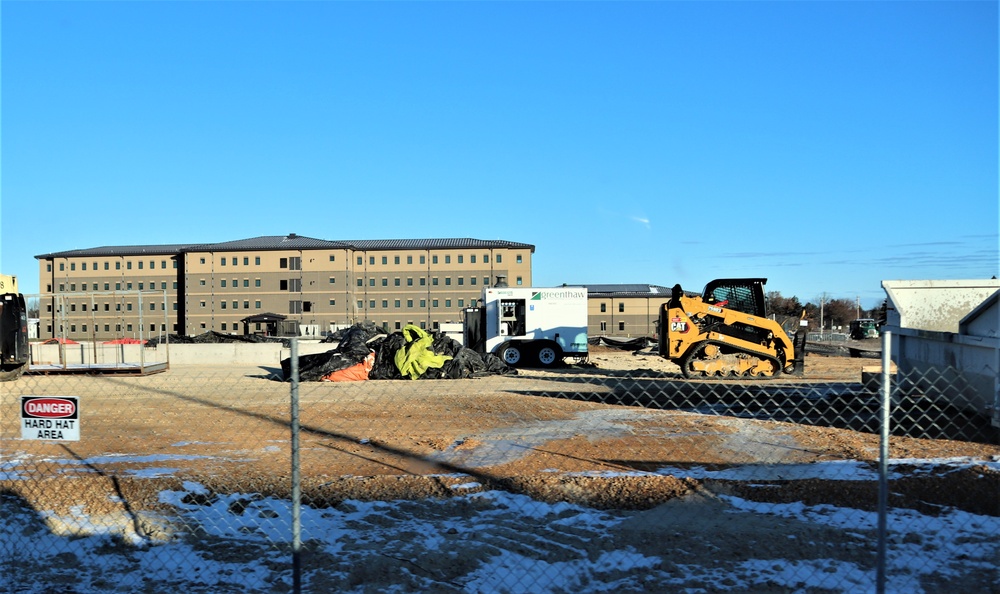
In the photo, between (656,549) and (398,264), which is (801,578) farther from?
(398,264)

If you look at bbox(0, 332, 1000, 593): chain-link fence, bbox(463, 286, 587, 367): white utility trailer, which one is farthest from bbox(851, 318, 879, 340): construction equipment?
bbox(0, 332, 1000, 593): chain-link fence

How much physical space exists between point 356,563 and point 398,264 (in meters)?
71.5

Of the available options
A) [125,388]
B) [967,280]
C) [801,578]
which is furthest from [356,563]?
[125,388]

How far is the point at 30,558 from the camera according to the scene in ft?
19.8

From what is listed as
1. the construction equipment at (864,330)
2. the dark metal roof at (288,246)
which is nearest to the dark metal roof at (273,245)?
the dark metal roof at (288,246)

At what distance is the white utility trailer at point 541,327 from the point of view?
2727 cm

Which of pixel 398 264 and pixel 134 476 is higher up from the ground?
pixel 398 264

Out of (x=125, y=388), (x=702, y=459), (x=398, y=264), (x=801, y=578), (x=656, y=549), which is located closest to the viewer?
(x=801, y=578)

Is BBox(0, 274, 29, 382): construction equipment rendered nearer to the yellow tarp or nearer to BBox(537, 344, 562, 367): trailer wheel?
the yellow tarp

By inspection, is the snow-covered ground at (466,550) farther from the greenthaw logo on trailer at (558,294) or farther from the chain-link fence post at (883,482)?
the greenthaw logo on trailer at (558,294)

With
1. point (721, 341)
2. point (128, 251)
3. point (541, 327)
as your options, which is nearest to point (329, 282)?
point (128, 251)

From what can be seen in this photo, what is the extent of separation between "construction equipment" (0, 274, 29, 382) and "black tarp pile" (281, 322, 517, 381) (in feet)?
24.8

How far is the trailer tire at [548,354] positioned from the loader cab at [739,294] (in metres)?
6.98

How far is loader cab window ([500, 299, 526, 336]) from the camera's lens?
27.7 metres
